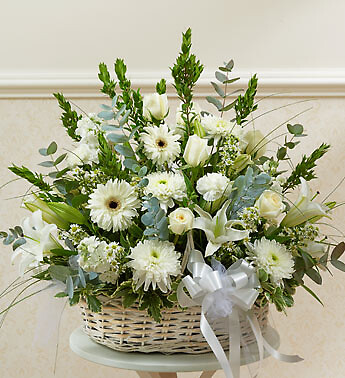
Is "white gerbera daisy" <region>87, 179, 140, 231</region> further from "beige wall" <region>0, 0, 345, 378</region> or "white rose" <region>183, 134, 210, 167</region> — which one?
"beige wall" <region>0, 0, 345, 378</region>

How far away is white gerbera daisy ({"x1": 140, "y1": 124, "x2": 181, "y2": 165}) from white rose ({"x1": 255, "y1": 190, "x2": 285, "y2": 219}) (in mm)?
169

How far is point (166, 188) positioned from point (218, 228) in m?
0.11

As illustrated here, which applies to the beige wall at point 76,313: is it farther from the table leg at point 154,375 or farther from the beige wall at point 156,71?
the table leg at point 154,375

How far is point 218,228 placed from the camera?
3.11ft

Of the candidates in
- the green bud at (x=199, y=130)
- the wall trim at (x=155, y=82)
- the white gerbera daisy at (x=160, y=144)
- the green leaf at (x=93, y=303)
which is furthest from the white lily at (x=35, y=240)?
the wall trim at (x=155, y=82)

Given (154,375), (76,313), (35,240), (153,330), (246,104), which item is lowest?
(76,313)

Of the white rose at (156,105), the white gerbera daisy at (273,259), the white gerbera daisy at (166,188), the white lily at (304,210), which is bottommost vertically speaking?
the white gerbera daisy at (273,259)

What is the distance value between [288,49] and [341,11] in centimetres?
20

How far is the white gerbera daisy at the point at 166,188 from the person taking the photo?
95 centimetres

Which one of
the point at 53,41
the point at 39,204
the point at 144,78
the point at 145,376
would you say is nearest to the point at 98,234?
the point at 39,204

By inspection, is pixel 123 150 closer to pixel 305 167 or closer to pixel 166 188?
pixel 166 188

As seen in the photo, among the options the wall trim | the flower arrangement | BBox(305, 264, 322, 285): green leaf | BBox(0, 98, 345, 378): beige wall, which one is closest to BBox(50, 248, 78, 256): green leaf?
the flower arrangement

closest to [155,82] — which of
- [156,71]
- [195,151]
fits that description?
[156,71]

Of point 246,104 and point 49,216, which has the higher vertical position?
point 246,104
